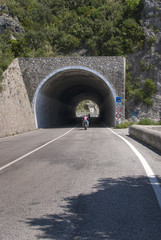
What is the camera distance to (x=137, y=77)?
33.8 metres

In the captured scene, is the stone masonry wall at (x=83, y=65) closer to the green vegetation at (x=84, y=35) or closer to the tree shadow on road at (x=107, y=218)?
the green vegetation at (x=84, y=35)

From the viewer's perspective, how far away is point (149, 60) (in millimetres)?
34625

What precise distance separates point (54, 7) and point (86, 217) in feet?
242

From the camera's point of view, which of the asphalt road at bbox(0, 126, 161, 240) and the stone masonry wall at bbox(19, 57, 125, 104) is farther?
the stone masonry wall at bbox(19, 57, 125, 104)

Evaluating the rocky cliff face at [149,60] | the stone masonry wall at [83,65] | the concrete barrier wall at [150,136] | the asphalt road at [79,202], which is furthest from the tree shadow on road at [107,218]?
the rocky cliff face at [149,60]

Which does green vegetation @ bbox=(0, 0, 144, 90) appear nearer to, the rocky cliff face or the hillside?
the hillside

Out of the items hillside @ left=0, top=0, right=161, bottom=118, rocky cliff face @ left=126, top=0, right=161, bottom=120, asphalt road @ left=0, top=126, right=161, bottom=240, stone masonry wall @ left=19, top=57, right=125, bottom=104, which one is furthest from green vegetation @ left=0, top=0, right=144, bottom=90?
asphalt road @ left=0, top=126, right=161, bottom=240

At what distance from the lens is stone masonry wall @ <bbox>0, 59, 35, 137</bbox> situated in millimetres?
19734

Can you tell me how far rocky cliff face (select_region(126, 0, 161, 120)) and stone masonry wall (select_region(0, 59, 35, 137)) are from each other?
1332cm

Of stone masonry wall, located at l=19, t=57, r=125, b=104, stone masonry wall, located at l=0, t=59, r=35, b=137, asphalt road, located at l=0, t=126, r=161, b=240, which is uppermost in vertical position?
stone masonry wall, located at l=19, t=57, r=125, b=104

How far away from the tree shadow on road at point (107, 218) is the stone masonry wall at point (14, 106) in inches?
598

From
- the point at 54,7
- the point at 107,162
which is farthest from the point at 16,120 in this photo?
the point at 54,7

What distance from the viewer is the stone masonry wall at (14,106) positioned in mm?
19734

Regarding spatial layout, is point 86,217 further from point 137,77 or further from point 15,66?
point 137,77
